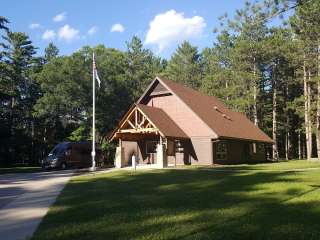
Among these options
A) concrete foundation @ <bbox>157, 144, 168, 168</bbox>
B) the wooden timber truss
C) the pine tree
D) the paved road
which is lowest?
the paved road

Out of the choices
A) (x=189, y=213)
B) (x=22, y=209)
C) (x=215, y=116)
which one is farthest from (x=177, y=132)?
(x=189, y=213)

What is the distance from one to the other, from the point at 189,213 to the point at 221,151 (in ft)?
89.2

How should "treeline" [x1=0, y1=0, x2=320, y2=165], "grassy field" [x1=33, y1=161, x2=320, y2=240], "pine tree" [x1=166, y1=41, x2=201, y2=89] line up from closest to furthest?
"grassy field" [x1=33, y1=161, x2=320, y2=240] < "treeline" [x1=0, y1=0, x2=320, y2=165] < "pine tree" [x1=166, y1=41, x2=201, y2=89]

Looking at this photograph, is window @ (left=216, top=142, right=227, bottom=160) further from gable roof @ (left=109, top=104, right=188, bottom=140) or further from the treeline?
the treeline

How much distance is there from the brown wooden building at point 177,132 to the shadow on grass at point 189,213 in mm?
17508

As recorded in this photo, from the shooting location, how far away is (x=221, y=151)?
123 ft

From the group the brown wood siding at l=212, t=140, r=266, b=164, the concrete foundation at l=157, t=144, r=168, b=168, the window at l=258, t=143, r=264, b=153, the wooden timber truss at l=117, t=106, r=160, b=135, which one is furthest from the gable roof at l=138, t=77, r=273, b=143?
the concrete foundation at l=157, t=144, r=168, b=168

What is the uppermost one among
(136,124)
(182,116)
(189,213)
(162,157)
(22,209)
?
(182,116)

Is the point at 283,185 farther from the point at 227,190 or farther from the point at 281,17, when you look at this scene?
the point at 281,17

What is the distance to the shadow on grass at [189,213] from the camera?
8609mm

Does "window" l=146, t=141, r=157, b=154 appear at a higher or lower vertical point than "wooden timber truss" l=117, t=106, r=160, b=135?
lower

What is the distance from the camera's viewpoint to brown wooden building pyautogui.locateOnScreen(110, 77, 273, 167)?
113ft

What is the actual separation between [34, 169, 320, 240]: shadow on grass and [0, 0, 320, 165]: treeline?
1234 inches

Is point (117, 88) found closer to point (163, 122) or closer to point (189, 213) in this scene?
point (163, 122)
